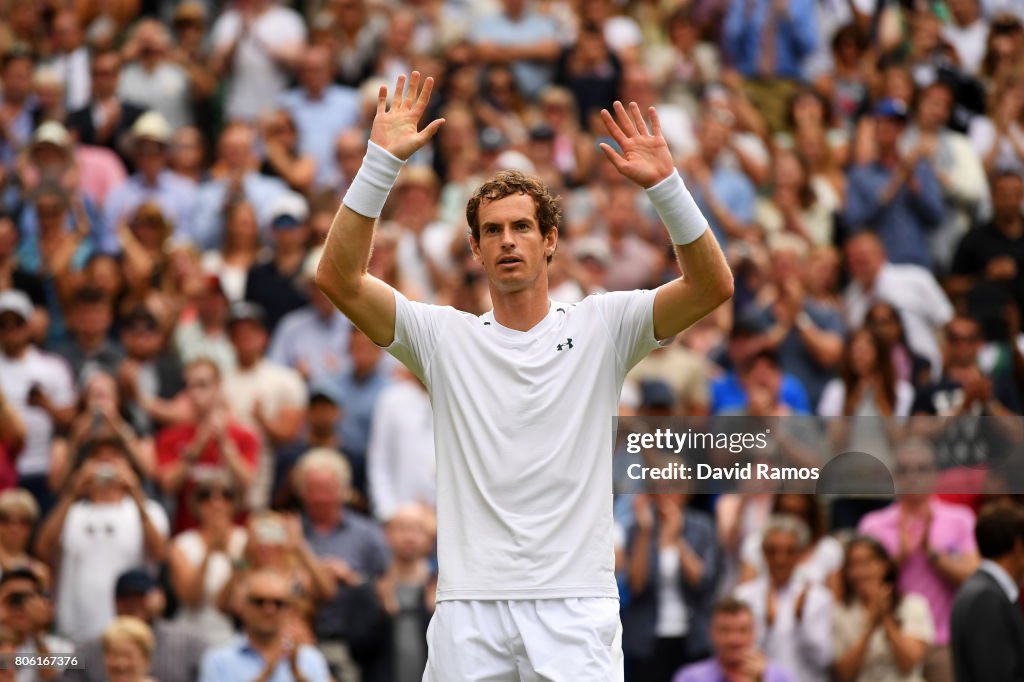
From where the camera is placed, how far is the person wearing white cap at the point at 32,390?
1242 cm

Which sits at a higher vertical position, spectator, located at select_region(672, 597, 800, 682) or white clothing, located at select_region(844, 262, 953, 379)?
white clothing, located at select_region(844, 262, 953, 379)

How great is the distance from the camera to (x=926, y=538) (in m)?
11.0

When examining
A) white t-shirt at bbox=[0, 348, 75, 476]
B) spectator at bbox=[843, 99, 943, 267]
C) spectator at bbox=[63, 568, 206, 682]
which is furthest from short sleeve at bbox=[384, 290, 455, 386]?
spectator at bbox=[843, 99, 943, 267]

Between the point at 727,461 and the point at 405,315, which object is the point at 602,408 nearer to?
the point at 405,315

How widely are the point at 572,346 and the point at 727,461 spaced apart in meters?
2.67

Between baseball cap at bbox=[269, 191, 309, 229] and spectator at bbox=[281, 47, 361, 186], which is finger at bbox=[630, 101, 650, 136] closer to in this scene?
baseball cap at bbox=[269, 191, 309, 229]

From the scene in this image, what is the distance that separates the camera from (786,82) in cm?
1811

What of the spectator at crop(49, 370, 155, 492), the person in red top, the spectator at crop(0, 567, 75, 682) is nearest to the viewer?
the spectator at crop(0, 567, 75, 682)

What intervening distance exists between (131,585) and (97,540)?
2.40 feet

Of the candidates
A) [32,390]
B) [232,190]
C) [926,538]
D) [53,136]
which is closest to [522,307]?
[926,538]

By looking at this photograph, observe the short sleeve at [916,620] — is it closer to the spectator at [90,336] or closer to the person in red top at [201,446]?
the person in red top at [201,446]

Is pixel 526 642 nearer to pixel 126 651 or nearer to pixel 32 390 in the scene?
pixel 126 651

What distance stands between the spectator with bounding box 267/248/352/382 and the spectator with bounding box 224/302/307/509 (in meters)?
0.37

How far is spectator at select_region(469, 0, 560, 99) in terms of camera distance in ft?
56.0
